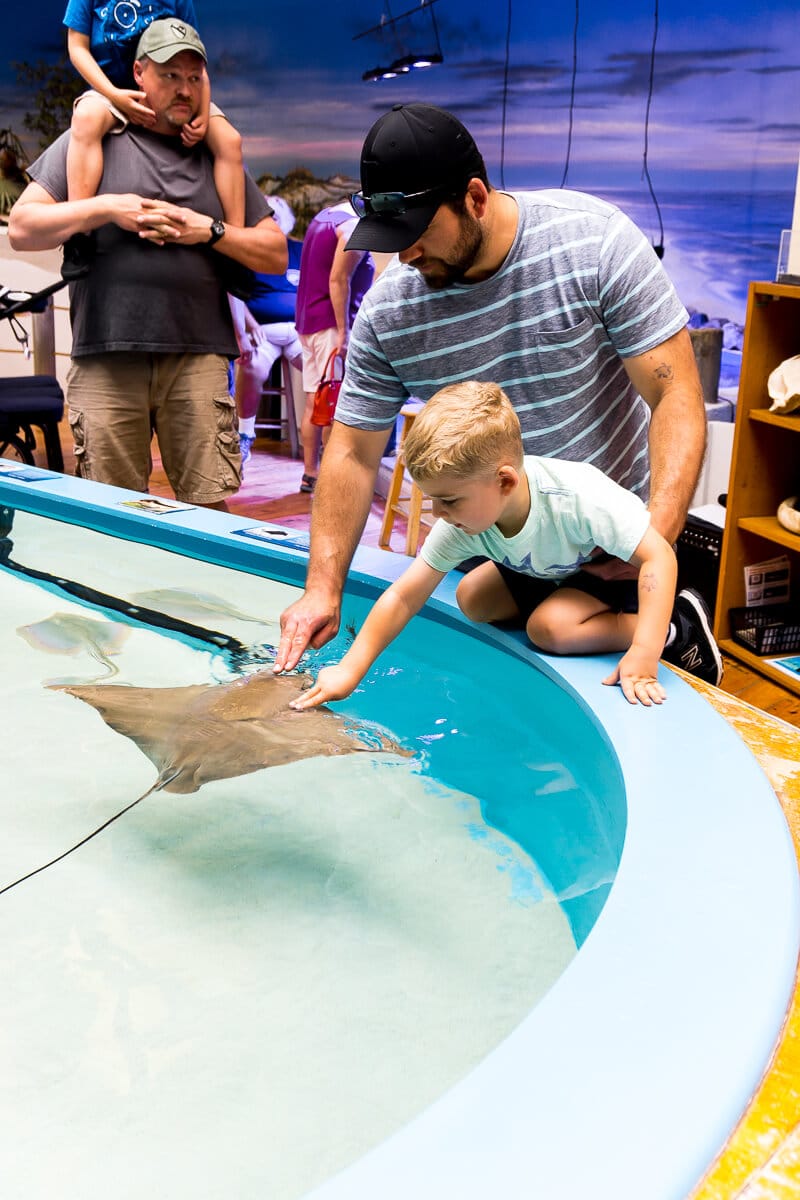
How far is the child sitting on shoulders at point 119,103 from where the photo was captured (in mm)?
2764

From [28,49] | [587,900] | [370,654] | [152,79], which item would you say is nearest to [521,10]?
[152,79]

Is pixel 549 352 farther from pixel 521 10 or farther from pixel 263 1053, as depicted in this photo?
pixel 521 10

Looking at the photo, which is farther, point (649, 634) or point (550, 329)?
point (550, 329)

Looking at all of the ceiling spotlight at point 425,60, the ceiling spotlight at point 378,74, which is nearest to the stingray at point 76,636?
the ceiling spotlight at point 425,60

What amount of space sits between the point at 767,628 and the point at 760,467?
0.53 m

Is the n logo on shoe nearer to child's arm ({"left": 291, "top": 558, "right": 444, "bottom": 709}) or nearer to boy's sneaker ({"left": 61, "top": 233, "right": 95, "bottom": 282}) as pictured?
child's arm ({"left": 291, "top": 558, "right": 444, "bottom": 709})

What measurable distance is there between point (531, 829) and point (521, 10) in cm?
597

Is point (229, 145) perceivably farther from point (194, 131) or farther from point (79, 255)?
point (79, 255)

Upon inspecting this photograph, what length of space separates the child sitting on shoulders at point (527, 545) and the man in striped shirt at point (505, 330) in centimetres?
10

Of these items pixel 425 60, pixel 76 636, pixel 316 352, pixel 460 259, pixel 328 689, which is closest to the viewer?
pixel 328 689

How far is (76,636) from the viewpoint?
240cm

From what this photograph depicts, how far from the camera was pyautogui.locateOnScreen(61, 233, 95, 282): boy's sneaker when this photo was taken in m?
2.84

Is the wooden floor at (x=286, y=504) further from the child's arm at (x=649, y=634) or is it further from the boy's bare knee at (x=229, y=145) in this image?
the boy's bare knee at (x=229, y=145)

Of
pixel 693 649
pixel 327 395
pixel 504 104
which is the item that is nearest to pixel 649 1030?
pixel 693 649
